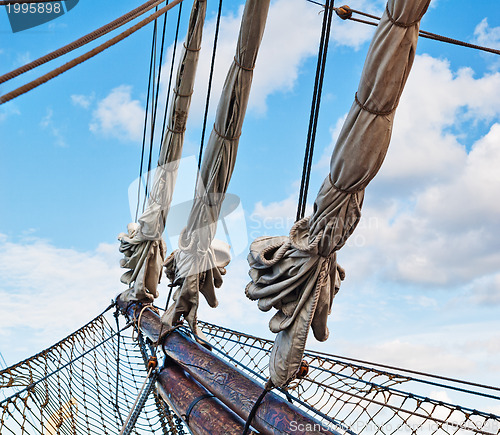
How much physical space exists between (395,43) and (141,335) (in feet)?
10.9

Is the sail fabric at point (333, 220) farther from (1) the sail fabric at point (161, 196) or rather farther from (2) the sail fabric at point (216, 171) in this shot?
(1) the sail fabric at point (161, 196)

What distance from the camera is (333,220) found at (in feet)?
6.72

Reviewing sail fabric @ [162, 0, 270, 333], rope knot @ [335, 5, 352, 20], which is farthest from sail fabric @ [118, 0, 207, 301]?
rope knot @ [335, 5, 352, 20]

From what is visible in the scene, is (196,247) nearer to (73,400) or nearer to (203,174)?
(203,174)

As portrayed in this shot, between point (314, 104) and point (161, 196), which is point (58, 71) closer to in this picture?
point (314, 104)

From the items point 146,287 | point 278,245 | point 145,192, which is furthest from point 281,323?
point 145,192

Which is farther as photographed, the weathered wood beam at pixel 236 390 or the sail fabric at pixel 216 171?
the sail fabric at pixel 216 171

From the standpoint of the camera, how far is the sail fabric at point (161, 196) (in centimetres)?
455

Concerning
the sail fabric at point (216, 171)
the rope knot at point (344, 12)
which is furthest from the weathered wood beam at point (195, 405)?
the rope knot at point (344, 12)

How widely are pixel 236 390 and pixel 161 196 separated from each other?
2187mm

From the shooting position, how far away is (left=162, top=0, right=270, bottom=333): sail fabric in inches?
131

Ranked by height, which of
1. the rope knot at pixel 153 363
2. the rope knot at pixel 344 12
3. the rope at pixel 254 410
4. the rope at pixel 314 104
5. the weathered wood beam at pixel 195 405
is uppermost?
the rope knot at pixel 344 12

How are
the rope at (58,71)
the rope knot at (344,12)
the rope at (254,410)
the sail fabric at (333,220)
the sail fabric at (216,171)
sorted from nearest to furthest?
1. the rope at (58,71)
2. the sail fabric at (333,220)
3. the rope at (254,410)
4. the rope knot at (344,12)
5. the sail fabric at (216,171)

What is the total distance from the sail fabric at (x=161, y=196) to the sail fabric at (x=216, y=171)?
105cm
